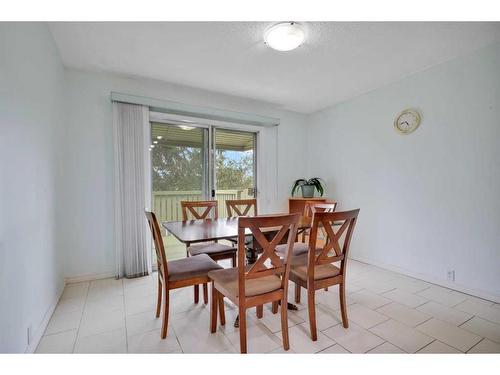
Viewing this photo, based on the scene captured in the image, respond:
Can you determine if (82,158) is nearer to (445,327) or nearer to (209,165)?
(209,165)

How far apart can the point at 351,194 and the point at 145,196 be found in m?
2.87

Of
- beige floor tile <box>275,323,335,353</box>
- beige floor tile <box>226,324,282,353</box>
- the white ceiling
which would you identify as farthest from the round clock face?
beige floor tile <box>226,324,282,353</box>

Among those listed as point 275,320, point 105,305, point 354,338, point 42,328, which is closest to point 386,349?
point 354,338

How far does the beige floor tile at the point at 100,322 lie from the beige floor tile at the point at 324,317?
4.72 feet

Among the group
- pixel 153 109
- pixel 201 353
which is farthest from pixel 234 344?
pixel 153 109

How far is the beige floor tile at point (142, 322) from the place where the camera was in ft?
6.18

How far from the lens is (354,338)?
1.76 metres

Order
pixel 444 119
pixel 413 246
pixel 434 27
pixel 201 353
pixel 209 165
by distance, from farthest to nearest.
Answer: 1. pixel 209 165
2. pixel 413 246
3. pixel 444 119
4. pixel 434 27
5. pixel 201 353

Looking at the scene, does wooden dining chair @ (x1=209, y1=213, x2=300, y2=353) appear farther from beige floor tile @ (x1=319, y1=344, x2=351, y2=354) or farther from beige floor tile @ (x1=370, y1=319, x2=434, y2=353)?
beige floor tile @ (x1=370, y1=319, x2=434, y2=353)

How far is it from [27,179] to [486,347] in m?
3.23

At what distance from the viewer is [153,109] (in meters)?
3.15

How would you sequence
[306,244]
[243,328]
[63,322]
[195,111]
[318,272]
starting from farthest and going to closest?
[195,111] → [306,244] → [63,322] → [318,272] → [243,328]

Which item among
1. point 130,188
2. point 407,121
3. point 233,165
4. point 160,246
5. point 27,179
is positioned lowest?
point 160,246

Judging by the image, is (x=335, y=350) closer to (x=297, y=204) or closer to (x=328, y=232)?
(x=328, y=232)
